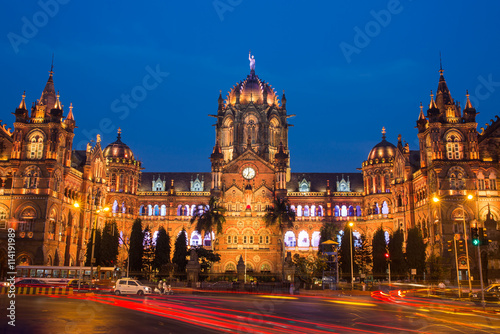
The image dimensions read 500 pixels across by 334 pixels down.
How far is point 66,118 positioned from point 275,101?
47835 mm

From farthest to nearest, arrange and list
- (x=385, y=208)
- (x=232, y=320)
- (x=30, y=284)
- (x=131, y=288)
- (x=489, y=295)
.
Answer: (x=385, y=208) < (x=30, y=284) < (x=131, y=288) < (x=489, y=295) < (x=232, y=320)

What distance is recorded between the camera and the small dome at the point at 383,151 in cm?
9775

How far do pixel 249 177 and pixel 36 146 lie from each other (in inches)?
1538

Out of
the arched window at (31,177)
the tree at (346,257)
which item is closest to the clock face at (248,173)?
the tree at (346,257)

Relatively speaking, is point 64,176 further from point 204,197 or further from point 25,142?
point 204,197

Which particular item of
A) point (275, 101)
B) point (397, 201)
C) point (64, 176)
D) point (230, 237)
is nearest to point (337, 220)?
point (397, 201)

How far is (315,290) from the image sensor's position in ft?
180

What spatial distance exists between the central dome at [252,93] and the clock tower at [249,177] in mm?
378

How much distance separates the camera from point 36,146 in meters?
74.9

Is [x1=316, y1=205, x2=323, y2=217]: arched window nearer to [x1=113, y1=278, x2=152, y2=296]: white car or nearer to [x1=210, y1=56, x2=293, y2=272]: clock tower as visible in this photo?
[x1=210, y1=56, x2=293, y2=272]: clock tower

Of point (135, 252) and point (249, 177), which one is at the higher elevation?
point (249, 177)

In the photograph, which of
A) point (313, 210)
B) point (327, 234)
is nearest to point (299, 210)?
point (313, 210)

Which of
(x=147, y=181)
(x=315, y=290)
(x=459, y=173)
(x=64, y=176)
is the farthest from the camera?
(x=147, y=181)

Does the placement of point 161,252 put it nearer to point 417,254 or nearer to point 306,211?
point 306,211
